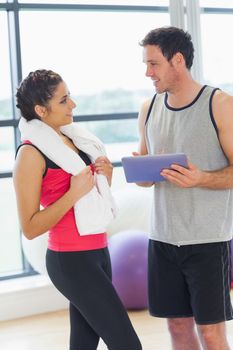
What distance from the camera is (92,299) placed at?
183 cm

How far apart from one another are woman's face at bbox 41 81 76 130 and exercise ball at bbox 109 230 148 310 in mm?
1817

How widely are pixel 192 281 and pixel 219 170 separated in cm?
42

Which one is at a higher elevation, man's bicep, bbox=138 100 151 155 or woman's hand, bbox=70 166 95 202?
man's bicep, bbox=138 100 151 155

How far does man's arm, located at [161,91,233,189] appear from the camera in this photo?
1902 mm

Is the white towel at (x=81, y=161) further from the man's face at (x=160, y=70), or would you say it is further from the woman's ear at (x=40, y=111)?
the man's face at (x=160, y=70)

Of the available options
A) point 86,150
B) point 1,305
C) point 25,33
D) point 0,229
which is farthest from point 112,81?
point 86,150

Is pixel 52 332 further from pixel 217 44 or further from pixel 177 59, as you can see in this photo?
pixel 217 44

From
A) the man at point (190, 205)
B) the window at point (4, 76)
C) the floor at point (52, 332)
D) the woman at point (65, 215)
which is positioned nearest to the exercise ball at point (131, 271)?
the floor at point (52, 332)

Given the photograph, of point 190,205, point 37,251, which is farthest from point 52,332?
point 190,205

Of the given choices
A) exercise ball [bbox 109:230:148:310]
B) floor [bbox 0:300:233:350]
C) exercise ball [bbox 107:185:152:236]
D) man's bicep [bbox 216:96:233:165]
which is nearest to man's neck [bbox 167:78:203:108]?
man's bicep [bbox 216:96:233:165]

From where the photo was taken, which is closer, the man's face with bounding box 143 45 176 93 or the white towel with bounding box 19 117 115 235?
the white towel with bounding box 19 117 115 235

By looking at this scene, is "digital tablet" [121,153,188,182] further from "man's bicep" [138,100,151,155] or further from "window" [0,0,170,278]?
"window" [0,0,170,278]

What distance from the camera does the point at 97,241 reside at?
76.6 inches

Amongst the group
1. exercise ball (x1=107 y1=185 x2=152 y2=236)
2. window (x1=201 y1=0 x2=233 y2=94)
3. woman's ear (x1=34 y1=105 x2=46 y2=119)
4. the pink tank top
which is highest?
window (x1=201 y1=0 x2=233 y2=94)
